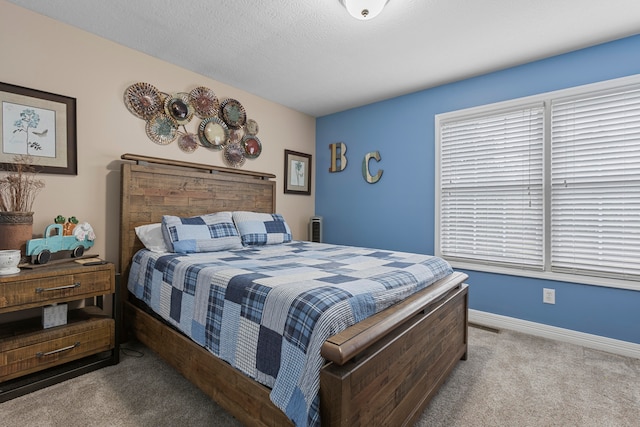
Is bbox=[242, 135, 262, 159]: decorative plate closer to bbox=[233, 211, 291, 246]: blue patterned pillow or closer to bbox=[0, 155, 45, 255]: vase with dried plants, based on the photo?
bbox=[233, 211, 291, 246]: blue patterned pillow

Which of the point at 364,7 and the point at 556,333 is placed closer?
the point at 364,7

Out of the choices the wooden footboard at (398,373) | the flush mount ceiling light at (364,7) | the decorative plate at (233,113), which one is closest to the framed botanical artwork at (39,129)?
the decorative plate at (233,113)

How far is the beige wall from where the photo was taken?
7.03 ft

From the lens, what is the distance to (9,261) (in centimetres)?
173

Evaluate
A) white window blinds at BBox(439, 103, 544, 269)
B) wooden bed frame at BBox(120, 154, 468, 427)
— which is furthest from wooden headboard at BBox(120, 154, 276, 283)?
white window blinds at BBox(439, 103, 544, 269)

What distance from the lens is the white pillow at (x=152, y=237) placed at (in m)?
2.44

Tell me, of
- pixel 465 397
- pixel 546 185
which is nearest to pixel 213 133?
pixel 465 397

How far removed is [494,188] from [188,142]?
3.06 m

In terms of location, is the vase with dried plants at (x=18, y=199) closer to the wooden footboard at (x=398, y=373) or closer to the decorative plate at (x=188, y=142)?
the decorative plate at (x=188, y=142)

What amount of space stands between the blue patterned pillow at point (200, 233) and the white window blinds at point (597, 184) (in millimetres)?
2860

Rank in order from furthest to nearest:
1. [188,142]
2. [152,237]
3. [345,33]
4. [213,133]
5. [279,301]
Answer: [213,133]
[188,142]
[152,237]
[345,33]
[279,301]

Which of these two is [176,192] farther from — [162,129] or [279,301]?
[279,301]

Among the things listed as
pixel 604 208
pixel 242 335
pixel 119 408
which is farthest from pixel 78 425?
pixel 604 208

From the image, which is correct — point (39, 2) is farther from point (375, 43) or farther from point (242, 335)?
point (242, 335)
